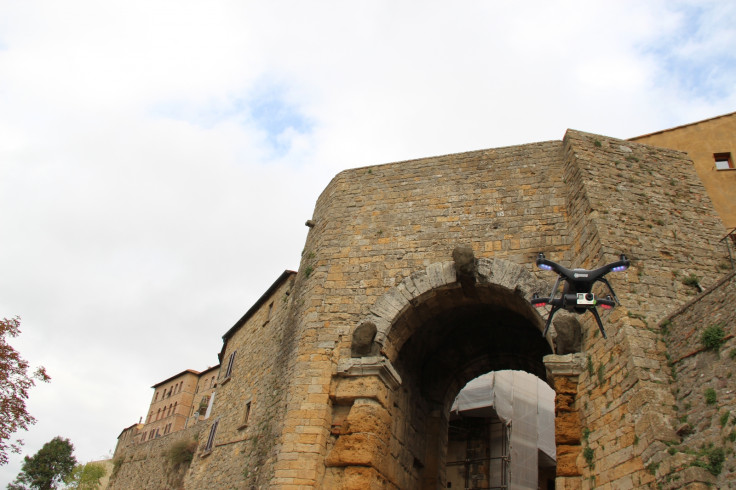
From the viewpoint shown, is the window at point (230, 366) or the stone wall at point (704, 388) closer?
the stone wall at point (704, 388)

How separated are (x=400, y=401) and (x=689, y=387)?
4557 mm

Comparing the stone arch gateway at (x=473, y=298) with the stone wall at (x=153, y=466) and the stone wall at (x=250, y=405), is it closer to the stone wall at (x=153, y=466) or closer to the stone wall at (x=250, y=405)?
the stone wall at (x=250, y=405)

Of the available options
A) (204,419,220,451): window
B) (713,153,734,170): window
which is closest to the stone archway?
(713,153,734,170): window

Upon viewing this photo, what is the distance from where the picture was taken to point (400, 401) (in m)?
8.98

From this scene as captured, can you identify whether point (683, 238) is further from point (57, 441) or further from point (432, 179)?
point (57, 441)

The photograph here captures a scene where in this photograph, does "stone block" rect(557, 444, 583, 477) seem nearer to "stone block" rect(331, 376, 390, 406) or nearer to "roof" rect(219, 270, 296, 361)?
"stone block" rect(331, 376, 390, 406)

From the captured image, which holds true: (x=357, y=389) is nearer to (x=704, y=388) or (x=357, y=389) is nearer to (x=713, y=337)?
(x=704, y=388)

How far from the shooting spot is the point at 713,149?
10.8 metres

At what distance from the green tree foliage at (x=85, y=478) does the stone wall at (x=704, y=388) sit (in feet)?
124

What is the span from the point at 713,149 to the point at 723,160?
11.8 inches

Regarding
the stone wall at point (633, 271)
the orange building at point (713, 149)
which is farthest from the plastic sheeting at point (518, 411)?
the stone wall at point (633, 271)

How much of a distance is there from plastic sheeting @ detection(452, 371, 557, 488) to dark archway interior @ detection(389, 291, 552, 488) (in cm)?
543

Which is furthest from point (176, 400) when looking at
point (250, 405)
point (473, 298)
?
point (473, 298)

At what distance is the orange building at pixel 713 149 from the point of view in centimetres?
1002
